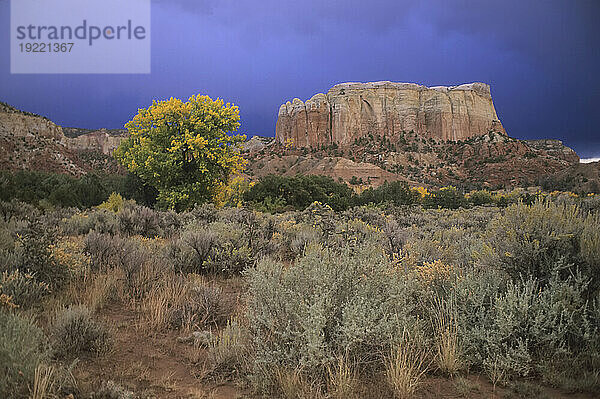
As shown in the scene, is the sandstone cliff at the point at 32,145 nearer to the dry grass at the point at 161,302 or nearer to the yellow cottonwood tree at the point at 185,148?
the yellow cottonwood tree at the point at 185,148

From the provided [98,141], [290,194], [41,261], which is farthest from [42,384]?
[98,141]

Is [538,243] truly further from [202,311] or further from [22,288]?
[22,288]

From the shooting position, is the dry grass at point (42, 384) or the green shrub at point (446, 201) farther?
the green shrub at point (446, 201)

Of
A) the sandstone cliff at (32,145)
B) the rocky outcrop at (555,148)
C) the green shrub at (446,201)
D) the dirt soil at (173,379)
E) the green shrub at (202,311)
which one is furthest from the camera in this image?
the rocky outcrop at (555,148)

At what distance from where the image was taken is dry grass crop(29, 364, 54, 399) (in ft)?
8.45

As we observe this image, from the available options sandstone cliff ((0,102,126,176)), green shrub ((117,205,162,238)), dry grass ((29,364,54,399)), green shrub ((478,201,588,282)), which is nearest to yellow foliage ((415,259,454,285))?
green shrub ((478,201,588,282))

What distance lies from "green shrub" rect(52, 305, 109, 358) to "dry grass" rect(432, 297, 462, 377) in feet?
10.2

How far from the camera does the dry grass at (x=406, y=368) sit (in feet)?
9.93

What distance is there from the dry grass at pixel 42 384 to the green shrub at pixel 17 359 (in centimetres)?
6

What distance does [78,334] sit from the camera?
3.63m

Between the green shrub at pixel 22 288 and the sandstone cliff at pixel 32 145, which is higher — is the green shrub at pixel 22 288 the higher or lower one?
the lower one

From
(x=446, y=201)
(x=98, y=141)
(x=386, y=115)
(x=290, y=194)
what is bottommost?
(x=446, y=201)

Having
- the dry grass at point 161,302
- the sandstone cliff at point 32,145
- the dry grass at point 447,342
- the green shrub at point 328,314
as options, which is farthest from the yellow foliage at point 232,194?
the sandstone cliff at point 32,145

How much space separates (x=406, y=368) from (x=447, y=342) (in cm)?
60
